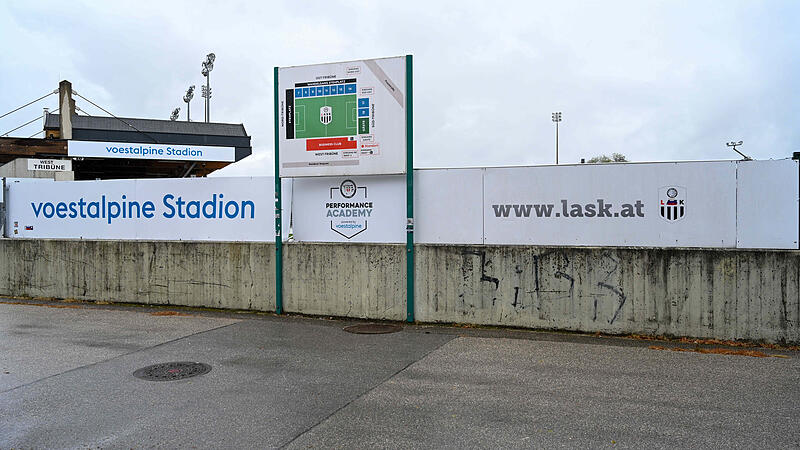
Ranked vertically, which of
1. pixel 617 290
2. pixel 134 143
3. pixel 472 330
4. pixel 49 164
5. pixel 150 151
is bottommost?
pixel 472 330

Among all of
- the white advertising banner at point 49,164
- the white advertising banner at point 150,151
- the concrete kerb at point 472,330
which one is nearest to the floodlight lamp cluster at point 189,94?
the white advertising banner at point 150,151

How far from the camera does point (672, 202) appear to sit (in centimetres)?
930

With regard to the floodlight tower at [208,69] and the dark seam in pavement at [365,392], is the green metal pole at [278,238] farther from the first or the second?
the floodlight tower at [208,69]

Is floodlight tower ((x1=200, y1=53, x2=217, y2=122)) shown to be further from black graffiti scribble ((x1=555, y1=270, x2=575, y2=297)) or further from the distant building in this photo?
black graffiti scribble ((x1=555, y1=270, x2=575, y2=297))

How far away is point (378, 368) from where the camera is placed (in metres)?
7.11

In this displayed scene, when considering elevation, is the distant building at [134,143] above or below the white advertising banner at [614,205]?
above

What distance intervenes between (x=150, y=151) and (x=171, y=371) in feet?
93.4

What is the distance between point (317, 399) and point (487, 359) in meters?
2.50

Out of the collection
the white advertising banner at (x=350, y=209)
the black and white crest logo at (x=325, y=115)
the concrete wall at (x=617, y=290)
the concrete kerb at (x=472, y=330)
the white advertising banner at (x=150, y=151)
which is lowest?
the concrete kerb at (x=472, y=330)

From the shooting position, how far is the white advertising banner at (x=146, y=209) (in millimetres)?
11789

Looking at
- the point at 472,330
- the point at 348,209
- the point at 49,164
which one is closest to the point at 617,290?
the point at 472,330

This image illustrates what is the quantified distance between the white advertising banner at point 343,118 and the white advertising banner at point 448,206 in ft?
1.76

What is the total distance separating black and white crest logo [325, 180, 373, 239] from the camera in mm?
10961

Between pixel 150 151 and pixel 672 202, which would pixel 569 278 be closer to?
pixel 672 202
